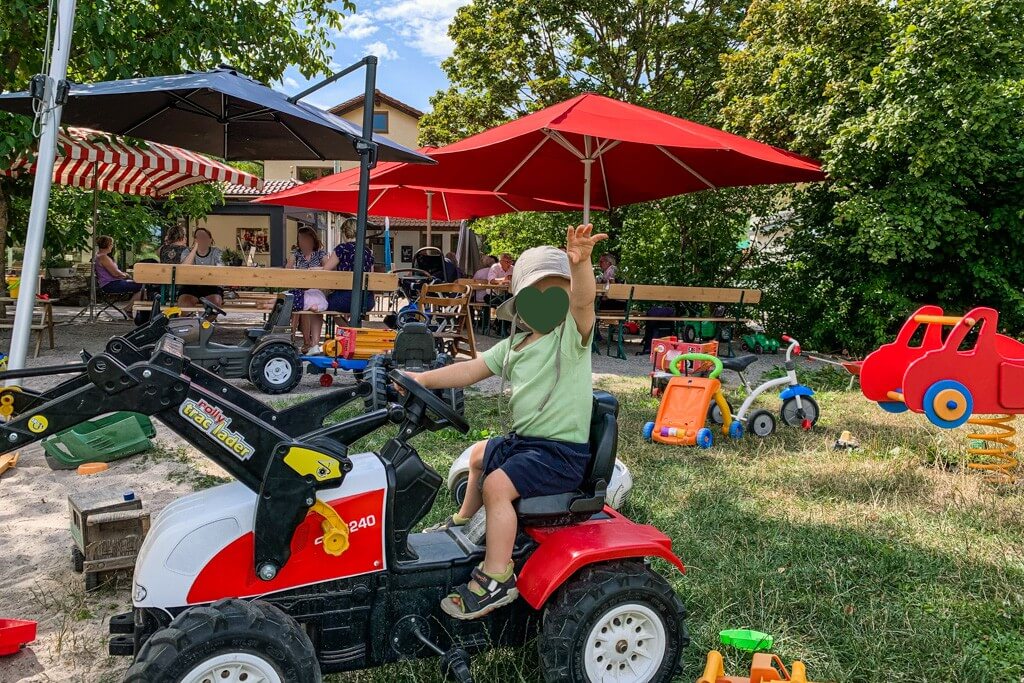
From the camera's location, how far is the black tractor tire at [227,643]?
1.79 metres

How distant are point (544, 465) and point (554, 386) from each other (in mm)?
276

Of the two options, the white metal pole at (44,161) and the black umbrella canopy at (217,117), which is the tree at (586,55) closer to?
the black umbrella canopy at (217,117)

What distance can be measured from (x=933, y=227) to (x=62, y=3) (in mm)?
9418

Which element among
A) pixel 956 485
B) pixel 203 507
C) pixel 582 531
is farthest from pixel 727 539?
pixel 203 507

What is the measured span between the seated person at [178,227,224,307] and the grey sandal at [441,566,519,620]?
829 cm

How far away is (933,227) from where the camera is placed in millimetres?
9281

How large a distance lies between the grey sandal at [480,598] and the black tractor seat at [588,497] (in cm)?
22

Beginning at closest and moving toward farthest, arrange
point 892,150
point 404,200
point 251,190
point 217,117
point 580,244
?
point 580,244 → point 217,117 → point 892,150 → point 404,200 → point 251,190

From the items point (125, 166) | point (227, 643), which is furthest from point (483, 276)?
point (227, 643)

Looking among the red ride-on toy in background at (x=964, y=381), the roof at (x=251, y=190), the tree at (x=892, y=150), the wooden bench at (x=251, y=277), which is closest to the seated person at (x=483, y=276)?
the wooden bench at (x=251, y=277)

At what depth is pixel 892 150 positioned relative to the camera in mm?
9062

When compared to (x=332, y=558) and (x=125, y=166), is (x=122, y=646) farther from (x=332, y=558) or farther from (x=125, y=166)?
(x=125, y=166)

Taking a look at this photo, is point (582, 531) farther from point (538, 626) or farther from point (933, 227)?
point (933, 227)

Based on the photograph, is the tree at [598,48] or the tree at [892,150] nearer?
the tree at [892,150]
